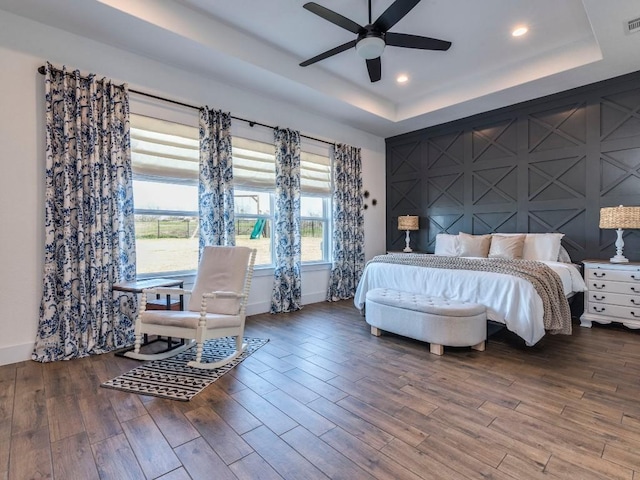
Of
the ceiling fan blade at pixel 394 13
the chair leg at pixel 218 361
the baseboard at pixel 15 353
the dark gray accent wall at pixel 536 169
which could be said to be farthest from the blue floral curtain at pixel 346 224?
the baseboard at pixel 15 353

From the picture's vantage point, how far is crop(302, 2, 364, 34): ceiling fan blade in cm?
262

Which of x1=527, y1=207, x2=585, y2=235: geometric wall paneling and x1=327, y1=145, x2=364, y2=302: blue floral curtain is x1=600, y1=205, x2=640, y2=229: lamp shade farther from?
x1=327, y1=145, x2=364, y2=302: blue floral curtain

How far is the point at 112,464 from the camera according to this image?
156cm

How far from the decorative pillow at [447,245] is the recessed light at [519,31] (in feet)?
8.70

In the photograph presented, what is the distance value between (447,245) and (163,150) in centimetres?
416

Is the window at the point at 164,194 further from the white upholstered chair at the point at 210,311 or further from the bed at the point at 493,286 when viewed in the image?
the bed at the point at 493,286

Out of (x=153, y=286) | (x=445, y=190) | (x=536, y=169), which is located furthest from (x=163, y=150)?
(x=536, y=169)

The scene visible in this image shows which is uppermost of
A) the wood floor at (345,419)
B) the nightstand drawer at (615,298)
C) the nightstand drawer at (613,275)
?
the nightstand drawer at (613,275)

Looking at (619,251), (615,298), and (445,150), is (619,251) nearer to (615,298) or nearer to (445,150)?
(615,298)

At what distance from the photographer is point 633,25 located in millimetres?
2936

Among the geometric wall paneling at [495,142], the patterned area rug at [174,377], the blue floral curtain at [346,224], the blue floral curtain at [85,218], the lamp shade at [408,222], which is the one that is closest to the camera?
the patterned area rug at [174,377]

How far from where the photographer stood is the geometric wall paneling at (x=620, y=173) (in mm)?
3881

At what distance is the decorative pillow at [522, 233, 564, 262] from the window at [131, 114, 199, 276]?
4306 mm

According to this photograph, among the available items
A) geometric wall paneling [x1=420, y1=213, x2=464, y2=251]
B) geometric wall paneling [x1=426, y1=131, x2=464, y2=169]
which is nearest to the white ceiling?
geometric wall paneling [x1=426, y1=131, x2=464, y2=169]
